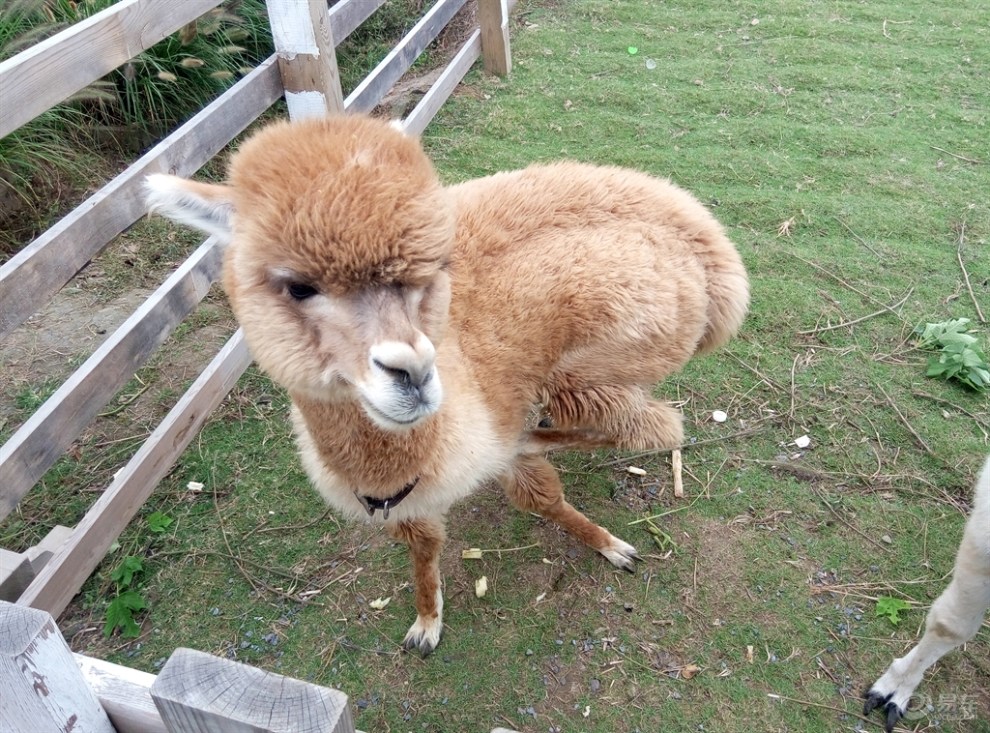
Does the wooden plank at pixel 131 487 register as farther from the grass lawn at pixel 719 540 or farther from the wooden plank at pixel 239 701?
the wooden plank at pixel 239 701

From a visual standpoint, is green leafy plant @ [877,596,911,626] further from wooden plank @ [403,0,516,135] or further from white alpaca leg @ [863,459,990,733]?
wooden plank @ [403,0,516,135]

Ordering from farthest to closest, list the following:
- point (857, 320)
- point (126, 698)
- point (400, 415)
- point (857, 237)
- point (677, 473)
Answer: point (857, 237) < point (857, 320) < point (677, 473) < point (400, 415) < point (126, 698)

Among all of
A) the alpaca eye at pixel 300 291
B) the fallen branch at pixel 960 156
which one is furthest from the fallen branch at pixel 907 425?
the alpaca eye at pixel 300 291

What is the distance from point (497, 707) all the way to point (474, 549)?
724mm

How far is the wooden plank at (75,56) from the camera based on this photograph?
90.1 inches

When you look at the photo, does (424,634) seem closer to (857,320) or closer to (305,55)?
(305,55)

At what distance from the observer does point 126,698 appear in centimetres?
120

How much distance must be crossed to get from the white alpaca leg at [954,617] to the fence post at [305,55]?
11.1ft

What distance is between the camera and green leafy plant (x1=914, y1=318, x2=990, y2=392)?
12.0 feet

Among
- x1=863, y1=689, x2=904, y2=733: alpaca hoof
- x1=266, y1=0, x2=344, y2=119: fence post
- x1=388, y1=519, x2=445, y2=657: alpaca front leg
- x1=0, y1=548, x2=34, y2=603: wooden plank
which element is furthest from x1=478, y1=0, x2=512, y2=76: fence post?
x1=863, y1=689, x2=904, y2=733: alpaca hoof

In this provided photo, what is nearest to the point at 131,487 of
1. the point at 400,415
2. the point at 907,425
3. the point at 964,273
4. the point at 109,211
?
the point at 109,211

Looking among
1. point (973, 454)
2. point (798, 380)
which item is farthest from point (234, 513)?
point (973, 454)

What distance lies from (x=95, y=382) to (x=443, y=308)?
5.96 feet

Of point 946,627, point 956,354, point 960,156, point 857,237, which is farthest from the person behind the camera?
point 960,156
